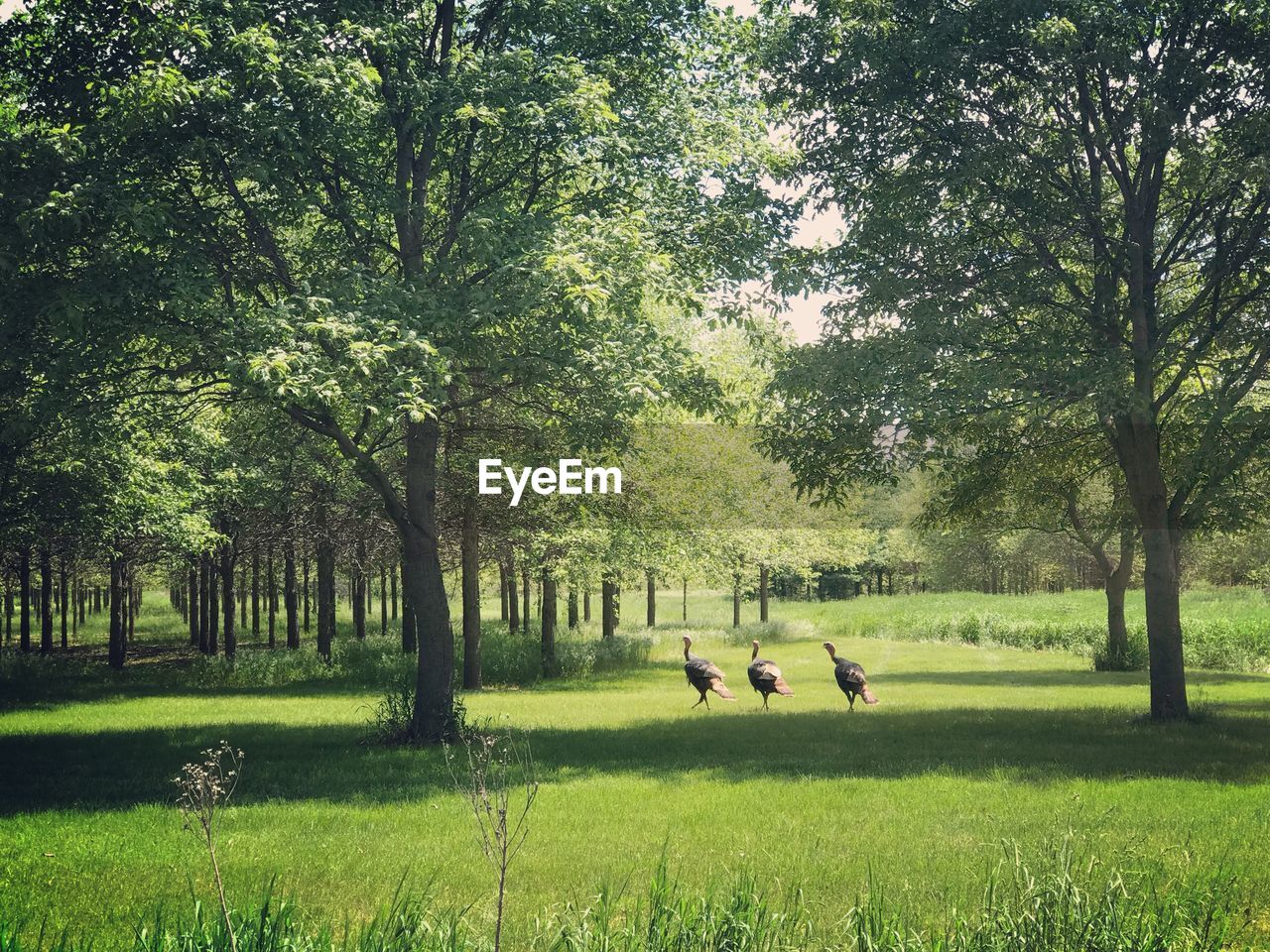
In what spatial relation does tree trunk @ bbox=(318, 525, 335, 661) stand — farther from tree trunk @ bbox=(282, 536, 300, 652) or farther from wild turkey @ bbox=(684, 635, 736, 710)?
wild turkey @ bbox=(684, 635, 736, 710)

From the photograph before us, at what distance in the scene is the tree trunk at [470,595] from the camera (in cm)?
2462

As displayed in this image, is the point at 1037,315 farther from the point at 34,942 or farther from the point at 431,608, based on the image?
the point at 34,942

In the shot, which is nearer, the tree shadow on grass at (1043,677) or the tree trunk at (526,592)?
the tree shadow on grass at (1043,677)

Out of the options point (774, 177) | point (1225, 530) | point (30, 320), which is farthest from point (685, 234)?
point (1225, 530)

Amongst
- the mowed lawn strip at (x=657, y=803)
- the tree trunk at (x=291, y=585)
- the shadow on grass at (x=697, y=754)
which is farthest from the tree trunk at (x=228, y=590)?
the shadow on grass at (x=697, y=754)

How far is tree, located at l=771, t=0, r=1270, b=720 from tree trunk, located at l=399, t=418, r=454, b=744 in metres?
5.74

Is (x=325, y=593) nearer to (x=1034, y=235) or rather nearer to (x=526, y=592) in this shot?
(x=526, y=592)

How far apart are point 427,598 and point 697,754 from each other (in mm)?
4589

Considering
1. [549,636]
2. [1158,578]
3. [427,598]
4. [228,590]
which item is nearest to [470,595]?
[549,636]

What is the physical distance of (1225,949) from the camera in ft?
21.2

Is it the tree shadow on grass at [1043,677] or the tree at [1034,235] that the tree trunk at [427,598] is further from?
the tree shadow on grass at [1043,677]

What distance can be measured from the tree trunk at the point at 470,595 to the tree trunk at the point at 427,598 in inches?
337

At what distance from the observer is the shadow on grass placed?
12.1 m

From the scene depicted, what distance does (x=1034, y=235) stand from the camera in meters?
16.9
